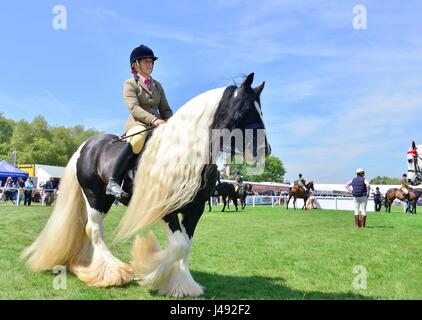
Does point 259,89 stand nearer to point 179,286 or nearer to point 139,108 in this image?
point 139,108

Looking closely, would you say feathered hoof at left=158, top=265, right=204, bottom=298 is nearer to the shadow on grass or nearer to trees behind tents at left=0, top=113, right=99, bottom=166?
the shadow on grass

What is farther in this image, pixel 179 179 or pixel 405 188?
pixel 405 188

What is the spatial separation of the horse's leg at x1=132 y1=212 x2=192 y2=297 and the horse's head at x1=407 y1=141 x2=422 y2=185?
17126 millimetres

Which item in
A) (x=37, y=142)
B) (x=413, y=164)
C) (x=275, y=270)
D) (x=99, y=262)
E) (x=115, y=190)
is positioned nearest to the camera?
(x=115, y=190)

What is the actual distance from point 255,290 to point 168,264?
122cm

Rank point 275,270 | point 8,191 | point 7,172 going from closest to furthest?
1. point 275,270
2. point 8,191
3. point 7,172

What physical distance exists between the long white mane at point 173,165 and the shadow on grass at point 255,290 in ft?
3.78

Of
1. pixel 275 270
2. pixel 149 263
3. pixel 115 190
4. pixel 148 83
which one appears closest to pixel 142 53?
pixel 148 83

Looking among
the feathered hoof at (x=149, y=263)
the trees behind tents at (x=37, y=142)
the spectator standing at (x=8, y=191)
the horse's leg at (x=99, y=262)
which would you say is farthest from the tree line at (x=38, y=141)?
the feathered hoof at (x=149, y=263)

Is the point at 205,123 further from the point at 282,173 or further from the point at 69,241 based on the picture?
the point at 282,173

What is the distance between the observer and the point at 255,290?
4.95m

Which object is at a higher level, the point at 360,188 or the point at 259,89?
the point at 259,89

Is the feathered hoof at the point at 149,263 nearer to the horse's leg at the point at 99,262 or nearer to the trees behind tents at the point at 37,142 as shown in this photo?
the horse's leg at the point at 99,262
